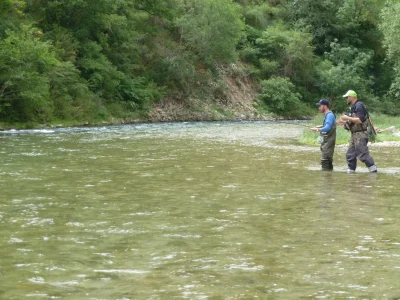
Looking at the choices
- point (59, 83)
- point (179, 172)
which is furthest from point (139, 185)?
point (59, 83)

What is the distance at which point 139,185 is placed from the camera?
42.8 ft

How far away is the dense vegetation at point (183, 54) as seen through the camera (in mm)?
36719

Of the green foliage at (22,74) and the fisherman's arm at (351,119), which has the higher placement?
the green foliage at (22,74)

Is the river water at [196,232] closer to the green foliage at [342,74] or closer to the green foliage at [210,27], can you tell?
the green foliage at [210,27]

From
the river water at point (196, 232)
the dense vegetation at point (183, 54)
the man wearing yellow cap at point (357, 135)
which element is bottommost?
the river water at point (196, 232)

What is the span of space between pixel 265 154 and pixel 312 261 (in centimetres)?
1372

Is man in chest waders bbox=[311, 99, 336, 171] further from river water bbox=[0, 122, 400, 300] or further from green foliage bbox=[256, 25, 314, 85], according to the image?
green foliage bbox=[256, 25, 314, 85]

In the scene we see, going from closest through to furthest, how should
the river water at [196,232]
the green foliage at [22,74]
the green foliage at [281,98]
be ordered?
1. the river water at [196,232]
2. the green foliage at [22,74]
3. the green foliage at [281,98]

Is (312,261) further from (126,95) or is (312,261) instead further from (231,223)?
(126,95)

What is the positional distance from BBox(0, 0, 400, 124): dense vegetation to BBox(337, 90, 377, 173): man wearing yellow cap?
21157 millimetres

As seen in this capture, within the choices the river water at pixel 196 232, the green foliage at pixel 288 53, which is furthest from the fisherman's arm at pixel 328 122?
the green foliage at pixel 288 53

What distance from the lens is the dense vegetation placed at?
36.7 meters

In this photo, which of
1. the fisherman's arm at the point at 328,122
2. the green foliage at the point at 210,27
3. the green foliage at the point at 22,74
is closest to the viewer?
the fisherman's arm at the point at 328,122

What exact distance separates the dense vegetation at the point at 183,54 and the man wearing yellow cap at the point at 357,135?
69.4ft
